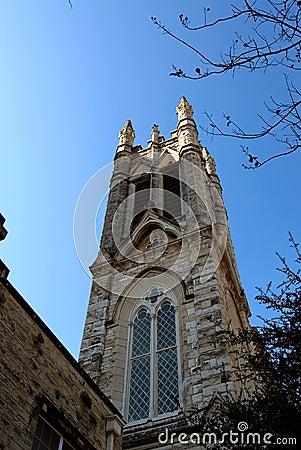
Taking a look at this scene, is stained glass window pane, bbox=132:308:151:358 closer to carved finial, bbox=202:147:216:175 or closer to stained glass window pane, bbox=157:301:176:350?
stained glass window pane, bbox=157:301:176:350

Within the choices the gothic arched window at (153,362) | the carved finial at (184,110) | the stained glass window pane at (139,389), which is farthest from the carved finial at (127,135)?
the stained glass window pane at (139,389)

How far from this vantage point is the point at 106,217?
22.2m

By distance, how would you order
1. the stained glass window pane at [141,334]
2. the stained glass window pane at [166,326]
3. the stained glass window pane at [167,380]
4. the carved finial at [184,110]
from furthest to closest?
the carved finial at [184,110], the stained glass window pane at [141,334], the stained glass window pane at [166,326], the stained glass window pane at [167,380]

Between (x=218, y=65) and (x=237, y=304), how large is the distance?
48.2ft

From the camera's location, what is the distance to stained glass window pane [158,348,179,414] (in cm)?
1260

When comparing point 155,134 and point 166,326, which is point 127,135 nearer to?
point 155,134

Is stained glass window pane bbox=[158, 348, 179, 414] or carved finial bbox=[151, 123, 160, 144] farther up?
carved finial bbox=[151, 123, 160, 144]

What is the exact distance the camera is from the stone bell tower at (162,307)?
489 inches

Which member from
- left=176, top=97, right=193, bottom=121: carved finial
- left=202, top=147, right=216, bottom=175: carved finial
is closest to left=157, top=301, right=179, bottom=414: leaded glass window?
left=202, top=147, right=216, bottom=175: carved finial

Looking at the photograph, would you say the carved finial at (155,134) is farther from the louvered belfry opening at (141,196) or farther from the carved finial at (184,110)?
the louvered belfry opening at (141,196)

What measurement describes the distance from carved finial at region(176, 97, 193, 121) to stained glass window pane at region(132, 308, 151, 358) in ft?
51.7

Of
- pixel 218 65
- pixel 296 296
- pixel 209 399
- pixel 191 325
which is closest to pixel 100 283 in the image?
pixel 191 325

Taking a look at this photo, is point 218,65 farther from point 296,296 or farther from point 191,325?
point 191,325

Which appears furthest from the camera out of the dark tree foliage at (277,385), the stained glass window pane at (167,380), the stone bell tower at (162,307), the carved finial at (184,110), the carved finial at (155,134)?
the carved finial at (155,134)
